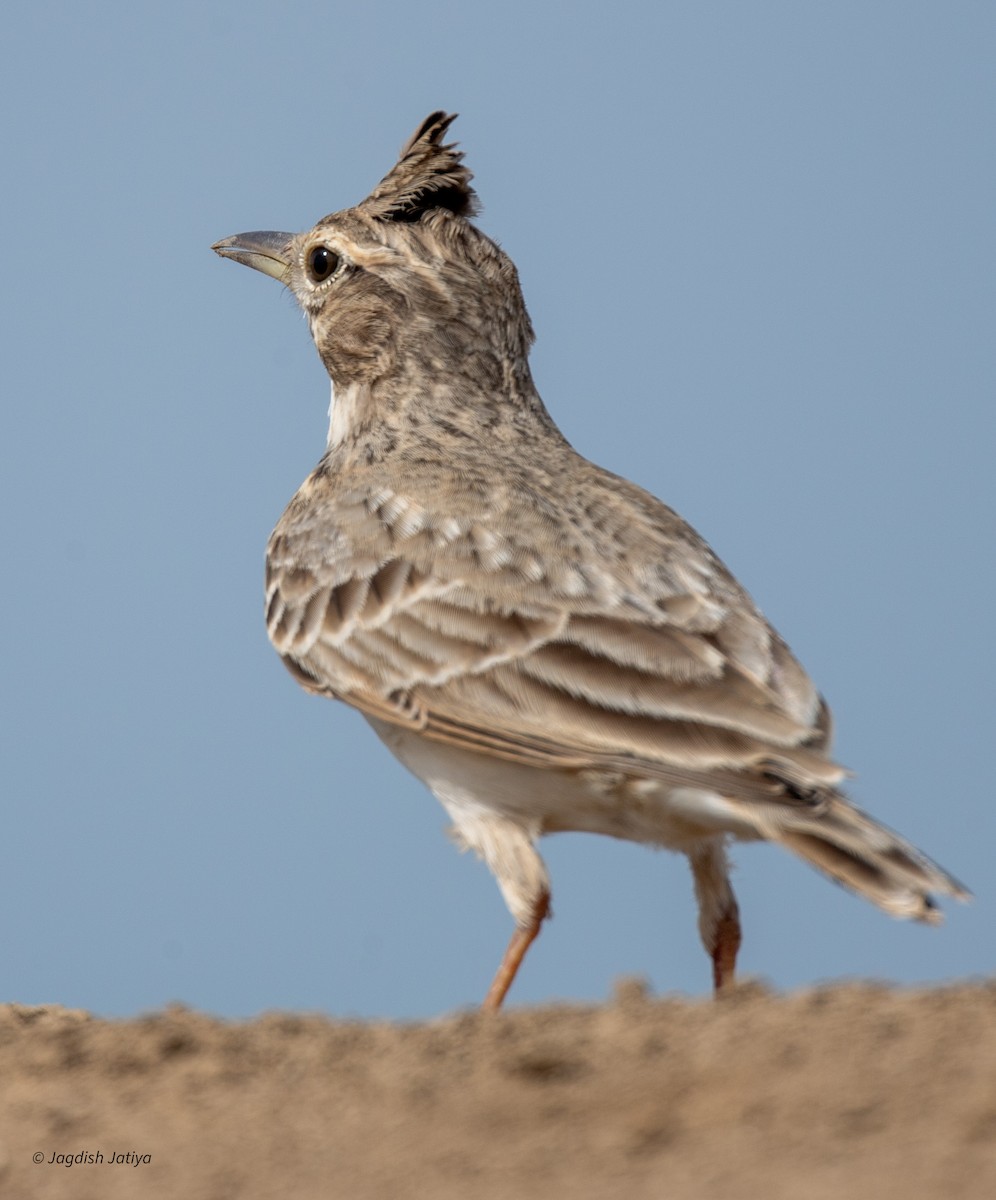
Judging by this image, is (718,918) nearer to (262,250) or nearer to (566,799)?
(566,799)

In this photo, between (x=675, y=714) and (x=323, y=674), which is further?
(x=323, y=674)

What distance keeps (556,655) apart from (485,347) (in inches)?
130

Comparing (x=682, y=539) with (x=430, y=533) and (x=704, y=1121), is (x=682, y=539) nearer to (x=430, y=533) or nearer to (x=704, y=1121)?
(x=430, y=533)

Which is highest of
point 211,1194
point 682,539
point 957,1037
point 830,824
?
point 682,539

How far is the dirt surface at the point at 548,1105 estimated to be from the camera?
505 centimetres

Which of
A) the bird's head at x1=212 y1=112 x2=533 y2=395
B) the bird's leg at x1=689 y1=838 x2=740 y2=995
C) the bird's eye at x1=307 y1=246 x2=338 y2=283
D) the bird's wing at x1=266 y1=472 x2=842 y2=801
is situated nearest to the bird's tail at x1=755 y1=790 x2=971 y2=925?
the bird's wing at x1=266 y1=472 x2=842 y2=801

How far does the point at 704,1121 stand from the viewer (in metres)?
5.35

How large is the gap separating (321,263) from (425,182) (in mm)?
773

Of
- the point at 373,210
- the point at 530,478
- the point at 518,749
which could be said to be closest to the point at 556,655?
the point at 518,749

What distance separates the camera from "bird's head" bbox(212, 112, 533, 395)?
1037cm

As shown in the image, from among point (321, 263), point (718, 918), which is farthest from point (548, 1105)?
point (321, 263)

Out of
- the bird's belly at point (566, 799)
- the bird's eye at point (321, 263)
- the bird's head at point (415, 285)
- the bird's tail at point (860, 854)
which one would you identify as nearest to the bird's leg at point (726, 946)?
the bird's belly at point (566, 799)

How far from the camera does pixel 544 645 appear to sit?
7.77m

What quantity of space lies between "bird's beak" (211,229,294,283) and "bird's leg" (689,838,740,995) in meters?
4.77
